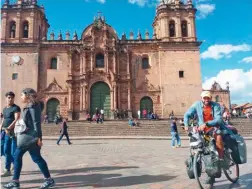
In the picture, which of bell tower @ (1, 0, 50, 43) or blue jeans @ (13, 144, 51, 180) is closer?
blue jeans @ (13, 144, 51, 180)

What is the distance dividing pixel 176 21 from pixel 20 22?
1926 centimetres

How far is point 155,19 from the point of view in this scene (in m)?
33.9

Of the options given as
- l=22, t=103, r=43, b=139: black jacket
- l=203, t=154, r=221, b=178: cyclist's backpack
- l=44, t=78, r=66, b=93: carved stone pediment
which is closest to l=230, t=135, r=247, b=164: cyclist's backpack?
l=203, t=154, r=221, b=178: cyclist's backpack

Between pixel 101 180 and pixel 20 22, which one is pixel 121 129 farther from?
pixel 20 22

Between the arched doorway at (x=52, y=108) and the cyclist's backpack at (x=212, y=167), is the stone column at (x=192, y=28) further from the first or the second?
the cyclist's backpack at (x=212, y=167)

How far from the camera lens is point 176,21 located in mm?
31156

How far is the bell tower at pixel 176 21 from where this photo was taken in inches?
1211

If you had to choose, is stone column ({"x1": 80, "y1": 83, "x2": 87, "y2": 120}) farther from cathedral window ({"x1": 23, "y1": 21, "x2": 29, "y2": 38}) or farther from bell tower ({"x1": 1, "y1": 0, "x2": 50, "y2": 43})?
cathedral window ({"x1": 23, "y1": 21, "x2": 29, "y2": 38})

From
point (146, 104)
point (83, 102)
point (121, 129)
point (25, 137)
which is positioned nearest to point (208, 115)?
point (25, 137)

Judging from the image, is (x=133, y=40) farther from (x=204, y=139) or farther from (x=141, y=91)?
(x=204, y=139)

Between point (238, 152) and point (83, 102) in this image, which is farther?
point (83, 102)

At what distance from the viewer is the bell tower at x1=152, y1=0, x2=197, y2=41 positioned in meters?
30.8

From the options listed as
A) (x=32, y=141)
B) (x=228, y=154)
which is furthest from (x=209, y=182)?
(x=32, y=141)

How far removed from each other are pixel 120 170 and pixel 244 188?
268 cm
